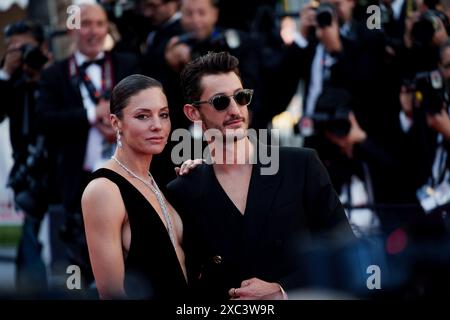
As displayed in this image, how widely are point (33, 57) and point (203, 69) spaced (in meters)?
2.94

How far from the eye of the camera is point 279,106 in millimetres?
5953

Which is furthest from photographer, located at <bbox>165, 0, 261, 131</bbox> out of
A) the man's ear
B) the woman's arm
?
the woman's arm

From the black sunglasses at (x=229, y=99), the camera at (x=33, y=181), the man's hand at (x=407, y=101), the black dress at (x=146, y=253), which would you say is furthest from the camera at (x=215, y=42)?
the black dress at (x=146, y=253)

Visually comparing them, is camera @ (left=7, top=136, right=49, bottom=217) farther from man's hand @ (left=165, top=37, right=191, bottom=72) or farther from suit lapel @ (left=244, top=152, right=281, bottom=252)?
suit lapel @ (left=244, top=152, right=281, bottom=252)

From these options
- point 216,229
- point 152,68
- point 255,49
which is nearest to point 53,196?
point 152,68

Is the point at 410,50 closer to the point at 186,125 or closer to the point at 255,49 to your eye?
the point at 255,49

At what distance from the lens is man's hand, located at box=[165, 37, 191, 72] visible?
18.7 ft

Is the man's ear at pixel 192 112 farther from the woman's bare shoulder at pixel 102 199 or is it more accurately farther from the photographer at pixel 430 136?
the photographer at pixel 430 136

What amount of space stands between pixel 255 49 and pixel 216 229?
2.47 metres

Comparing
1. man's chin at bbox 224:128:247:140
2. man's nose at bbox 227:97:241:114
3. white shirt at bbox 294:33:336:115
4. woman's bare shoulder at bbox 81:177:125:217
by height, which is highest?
white shirt at bbox 294:33:336:115

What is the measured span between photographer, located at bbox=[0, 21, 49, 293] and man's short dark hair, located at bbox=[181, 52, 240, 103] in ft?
9.08

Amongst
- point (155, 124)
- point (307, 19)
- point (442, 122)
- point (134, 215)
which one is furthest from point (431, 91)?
point (134, 215)

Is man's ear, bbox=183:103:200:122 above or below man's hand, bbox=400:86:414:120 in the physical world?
below
